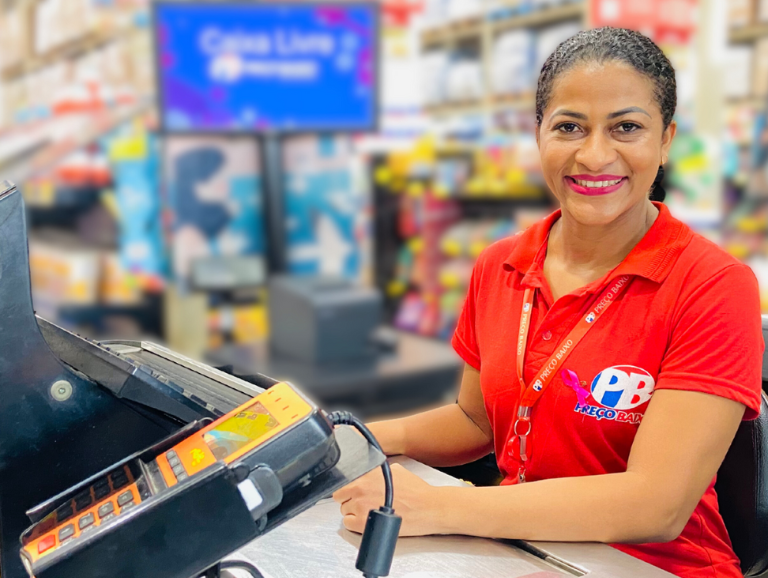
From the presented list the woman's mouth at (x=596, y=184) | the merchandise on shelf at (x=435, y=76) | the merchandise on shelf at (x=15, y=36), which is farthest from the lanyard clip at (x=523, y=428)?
the merchandise on shelf at (x=15, y=36)

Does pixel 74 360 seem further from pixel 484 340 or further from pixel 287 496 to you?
pixel 484 340

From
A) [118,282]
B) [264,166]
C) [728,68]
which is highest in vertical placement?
[728,68]

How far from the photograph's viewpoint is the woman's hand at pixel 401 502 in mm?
963

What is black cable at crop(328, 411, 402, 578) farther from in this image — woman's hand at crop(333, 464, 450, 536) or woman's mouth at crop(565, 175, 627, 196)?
woman's mouth at crop(565, 175, 627, 196)

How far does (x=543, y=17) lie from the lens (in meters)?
4.11

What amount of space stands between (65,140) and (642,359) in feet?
13.1

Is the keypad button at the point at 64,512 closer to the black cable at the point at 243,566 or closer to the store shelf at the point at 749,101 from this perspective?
the black cable at the point at 243,566

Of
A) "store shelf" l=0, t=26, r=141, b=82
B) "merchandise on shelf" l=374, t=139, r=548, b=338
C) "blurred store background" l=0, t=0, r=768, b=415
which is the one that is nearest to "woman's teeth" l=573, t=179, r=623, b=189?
"blurred store background" l=0, t=0, r=768, b=415

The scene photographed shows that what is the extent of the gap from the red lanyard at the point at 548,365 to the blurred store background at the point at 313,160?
200 cm

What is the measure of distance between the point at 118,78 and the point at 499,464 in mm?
3853

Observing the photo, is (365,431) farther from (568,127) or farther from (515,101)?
(515,101)

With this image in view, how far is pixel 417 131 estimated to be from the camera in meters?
4.87

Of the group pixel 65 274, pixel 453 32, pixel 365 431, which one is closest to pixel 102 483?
pixel 365 431

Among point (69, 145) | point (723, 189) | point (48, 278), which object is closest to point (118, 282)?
point (48, 278)
